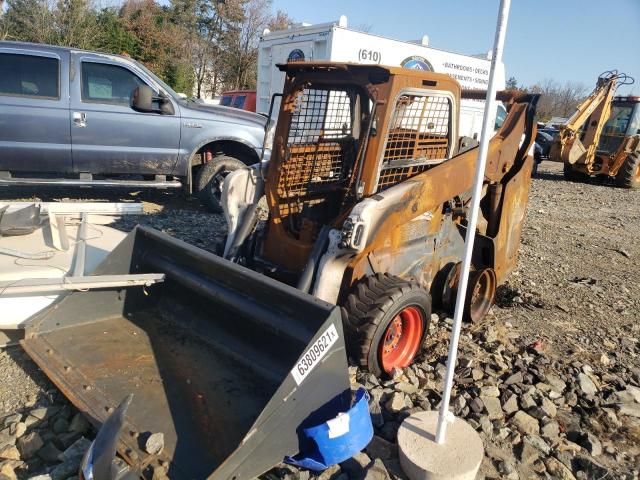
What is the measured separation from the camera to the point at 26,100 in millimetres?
6570

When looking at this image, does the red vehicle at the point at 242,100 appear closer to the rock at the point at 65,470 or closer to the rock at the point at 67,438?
the rock at the point at 67,438

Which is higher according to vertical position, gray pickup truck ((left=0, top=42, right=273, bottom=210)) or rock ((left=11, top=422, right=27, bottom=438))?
gray pickup truck ((left=0, top=42, right=273, bottom=210))

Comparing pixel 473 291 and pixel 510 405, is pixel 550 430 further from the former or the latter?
pixel 473 291

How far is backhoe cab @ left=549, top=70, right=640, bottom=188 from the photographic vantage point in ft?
→ 45.5

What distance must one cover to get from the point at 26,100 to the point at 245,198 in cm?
423

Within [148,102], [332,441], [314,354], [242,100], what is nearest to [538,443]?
[332,441]

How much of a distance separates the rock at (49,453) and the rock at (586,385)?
3.23 metres

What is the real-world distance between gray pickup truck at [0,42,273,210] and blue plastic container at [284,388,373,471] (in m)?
5.37

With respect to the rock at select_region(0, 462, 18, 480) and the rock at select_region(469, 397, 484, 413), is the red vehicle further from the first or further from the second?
the rock at select_region(0, 462, 18, 480)

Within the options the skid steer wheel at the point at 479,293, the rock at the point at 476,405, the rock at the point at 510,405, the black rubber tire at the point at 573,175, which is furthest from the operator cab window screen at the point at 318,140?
the black rubber tire at the point at 573,175

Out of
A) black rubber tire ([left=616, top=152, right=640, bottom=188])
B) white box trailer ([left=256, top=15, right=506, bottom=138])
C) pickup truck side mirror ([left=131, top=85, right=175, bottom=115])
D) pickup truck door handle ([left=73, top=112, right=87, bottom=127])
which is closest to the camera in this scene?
pickup truck side mirror ([left=131, top=85, right=175, bottom=115])

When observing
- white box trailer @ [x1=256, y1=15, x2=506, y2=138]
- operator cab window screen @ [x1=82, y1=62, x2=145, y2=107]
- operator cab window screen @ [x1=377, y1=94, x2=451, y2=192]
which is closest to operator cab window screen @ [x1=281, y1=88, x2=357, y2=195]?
operator cab window screen @ [x1=377, y1=94, x2=451, y2=192]

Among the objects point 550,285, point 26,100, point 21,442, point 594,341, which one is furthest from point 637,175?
point 21,442

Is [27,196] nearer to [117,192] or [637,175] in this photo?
[117,192]
